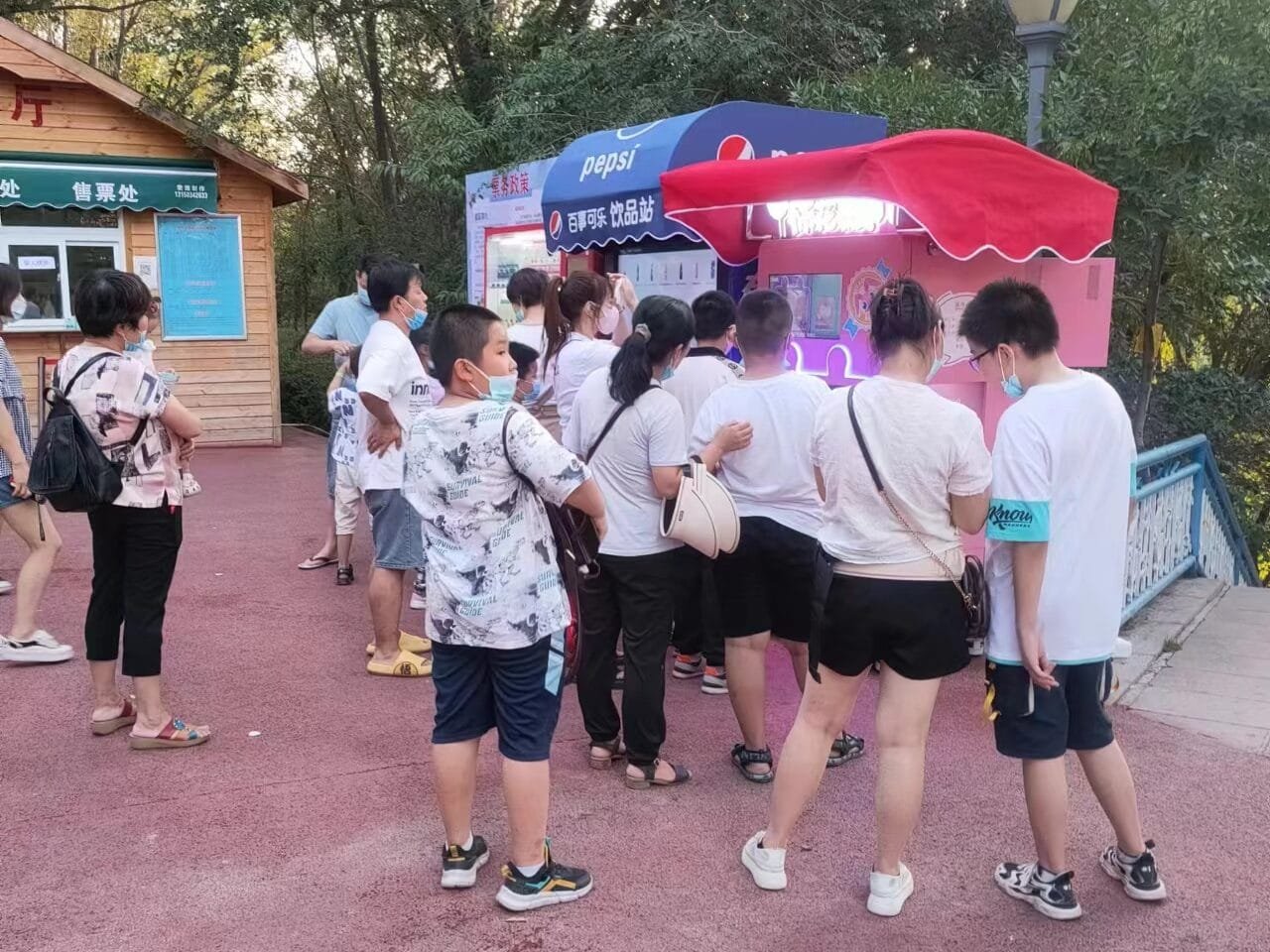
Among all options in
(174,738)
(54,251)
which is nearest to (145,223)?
(54,251)

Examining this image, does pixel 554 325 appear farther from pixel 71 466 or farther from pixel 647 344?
pixel 71 466

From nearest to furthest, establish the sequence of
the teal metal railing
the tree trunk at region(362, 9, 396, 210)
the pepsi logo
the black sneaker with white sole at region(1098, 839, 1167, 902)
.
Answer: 1. the black sneaker with white sole at region(1098, 839, 1167, 902)
2. the teal metal railing
3. the pepsi logo
4. the tree trunk at region(362, 9, 396, 210)

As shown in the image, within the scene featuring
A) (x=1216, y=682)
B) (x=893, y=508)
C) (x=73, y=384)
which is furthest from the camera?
(x=1216, y=682)

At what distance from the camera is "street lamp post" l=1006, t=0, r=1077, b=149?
18.5 ft

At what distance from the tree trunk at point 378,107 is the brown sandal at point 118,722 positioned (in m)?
10.6

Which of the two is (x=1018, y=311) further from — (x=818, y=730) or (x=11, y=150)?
(x=11, y=150)

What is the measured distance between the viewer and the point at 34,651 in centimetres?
516

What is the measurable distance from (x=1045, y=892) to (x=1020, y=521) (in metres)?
1.07

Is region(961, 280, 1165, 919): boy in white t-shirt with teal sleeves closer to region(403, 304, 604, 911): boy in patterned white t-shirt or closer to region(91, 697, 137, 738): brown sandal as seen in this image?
region(403, 304, 604, 911): boy in patterned white t-shirt

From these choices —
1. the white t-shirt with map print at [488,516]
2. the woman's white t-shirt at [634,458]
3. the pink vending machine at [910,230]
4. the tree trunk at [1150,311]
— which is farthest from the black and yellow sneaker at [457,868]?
the tree trunk at [1150,311]

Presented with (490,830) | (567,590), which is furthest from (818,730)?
(490,830)

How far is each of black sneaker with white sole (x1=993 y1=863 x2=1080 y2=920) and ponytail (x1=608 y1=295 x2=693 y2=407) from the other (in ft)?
5.94

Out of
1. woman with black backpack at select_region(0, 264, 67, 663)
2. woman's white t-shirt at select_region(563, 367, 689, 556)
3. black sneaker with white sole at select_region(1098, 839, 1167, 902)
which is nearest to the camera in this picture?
black sneaker with white sole at select_region(1098, 839, 1167, 902)

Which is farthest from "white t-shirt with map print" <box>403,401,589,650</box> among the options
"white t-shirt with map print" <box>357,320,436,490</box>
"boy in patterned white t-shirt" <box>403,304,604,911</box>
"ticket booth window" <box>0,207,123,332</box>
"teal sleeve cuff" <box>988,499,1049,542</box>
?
"ticket booth window" <box>0,207,123,332</box>
